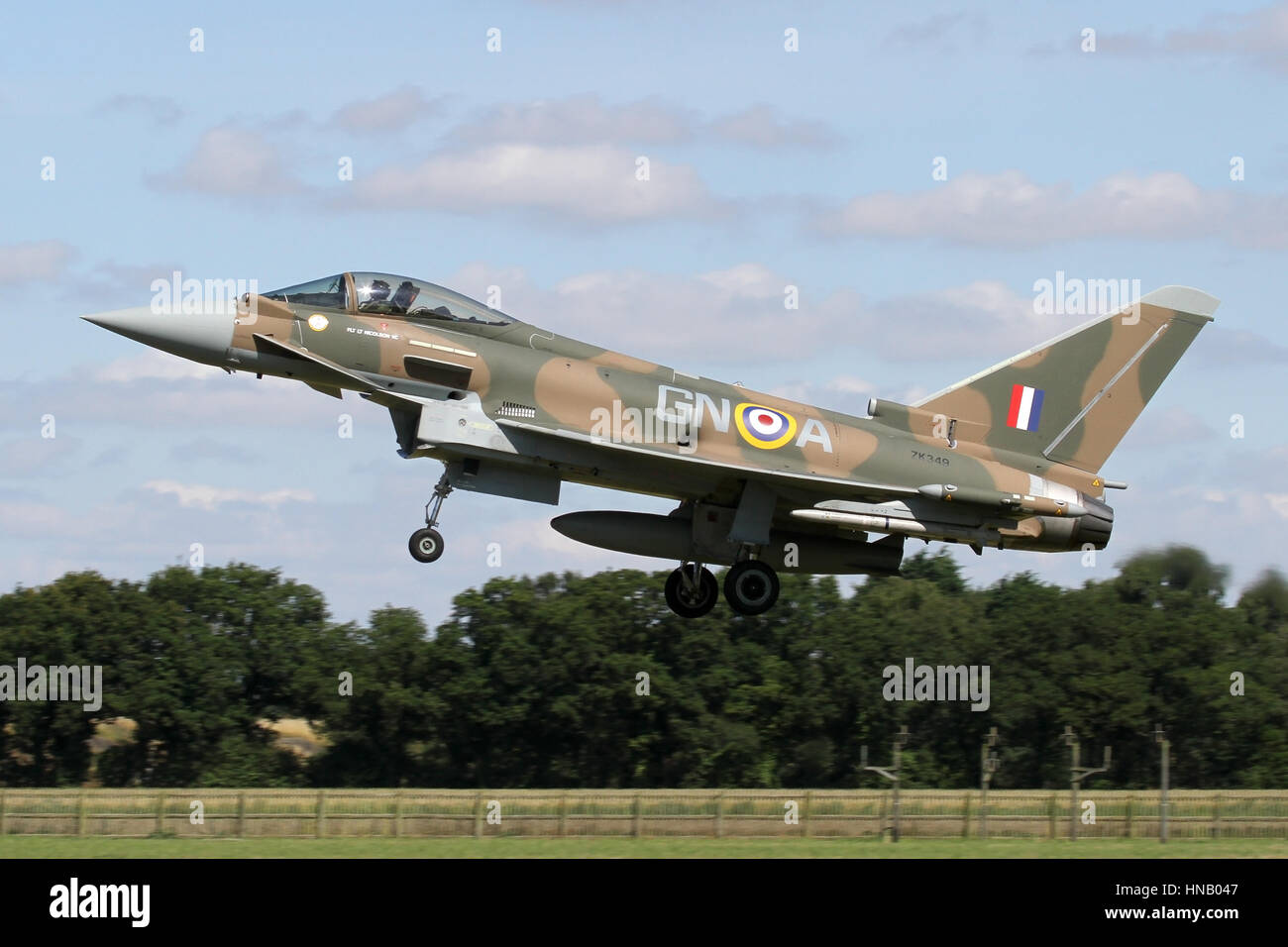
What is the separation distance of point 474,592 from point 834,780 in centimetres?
1396

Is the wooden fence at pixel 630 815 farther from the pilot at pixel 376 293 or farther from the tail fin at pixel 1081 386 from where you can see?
the pilot at pixel 376 293

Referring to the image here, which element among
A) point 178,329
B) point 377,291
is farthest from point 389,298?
point 178,329

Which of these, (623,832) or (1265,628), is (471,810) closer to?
(623,832)

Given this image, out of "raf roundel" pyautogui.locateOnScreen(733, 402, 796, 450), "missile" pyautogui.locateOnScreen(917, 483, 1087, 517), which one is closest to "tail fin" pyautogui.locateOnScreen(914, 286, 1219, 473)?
"missile" pyautogui.locateOnScreen(917, 483, 1087, 517)

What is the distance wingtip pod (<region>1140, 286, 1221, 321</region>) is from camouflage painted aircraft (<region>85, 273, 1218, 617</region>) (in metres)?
0.02

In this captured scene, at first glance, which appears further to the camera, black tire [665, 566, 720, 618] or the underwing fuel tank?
black tire [665, 566, 720, 618]

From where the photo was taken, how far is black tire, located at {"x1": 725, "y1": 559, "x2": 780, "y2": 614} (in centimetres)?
2464

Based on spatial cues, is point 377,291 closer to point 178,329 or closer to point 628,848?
point 178,329

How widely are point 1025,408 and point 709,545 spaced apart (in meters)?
5.03

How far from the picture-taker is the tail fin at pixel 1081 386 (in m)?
25.6

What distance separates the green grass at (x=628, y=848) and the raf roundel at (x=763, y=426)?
22.8 feet

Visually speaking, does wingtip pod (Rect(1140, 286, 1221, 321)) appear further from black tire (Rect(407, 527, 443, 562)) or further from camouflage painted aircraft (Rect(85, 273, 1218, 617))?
black tire (Rect(407, 527, 443, 562))

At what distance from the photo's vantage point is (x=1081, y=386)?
25.9 metres

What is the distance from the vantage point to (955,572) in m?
84.1
